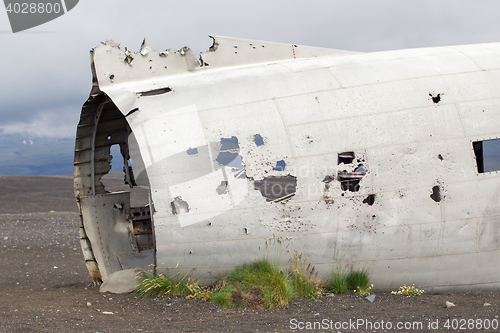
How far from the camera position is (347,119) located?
816 cm

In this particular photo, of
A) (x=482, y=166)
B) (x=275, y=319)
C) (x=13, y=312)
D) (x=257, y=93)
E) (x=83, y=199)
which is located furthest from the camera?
(x=83, y=199)

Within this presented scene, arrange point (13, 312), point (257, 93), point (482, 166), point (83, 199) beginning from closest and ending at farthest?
1. point (13, 312)
2. point (257, 93)
3. point (482, 166)
4. point (83, 199)

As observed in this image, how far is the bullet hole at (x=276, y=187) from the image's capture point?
25.6 feet

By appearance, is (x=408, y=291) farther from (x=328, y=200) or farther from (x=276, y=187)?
(x=276, y=187)

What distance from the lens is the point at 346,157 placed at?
8023 millimetres

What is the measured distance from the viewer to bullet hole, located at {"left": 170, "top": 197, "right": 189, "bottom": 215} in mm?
7801

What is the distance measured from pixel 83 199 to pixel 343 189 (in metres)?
6.32

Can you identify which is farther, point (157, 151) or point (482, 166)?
point (482, 166)

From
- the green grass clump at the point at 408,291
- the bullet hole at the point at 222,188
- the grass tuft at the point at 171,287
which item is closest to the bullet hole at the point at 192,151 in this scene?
the bullet hole at the point at 222,188

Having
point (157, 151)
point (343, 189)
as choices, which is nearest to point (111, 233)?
point (157, 151)

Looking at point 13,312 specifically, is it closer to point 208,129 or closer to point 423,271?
point 208,129

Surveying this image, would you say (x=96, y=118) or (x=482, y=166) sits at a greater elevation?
(x=96, y=118)

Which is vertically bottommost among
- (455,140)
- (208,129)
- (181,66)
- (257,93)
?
(455,140)

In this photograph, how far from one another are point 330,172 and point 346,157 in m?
0.44
